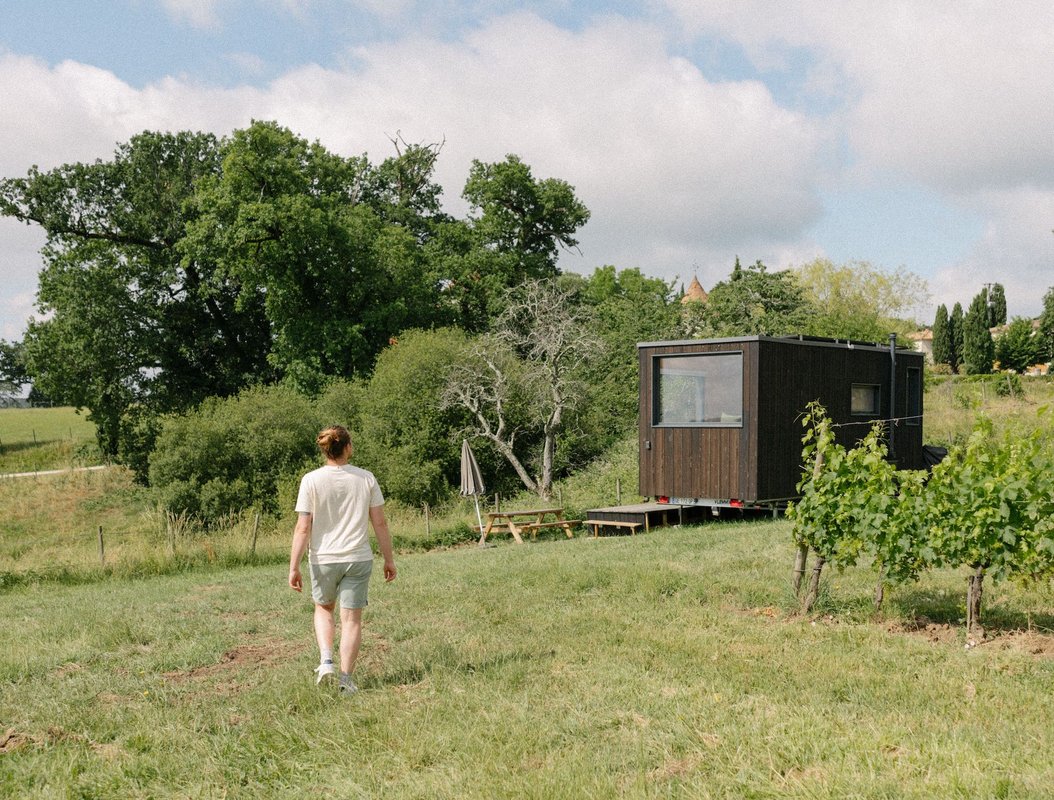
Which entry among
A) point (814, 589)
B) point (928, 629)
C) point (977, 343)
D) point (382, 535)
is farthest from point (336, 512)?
point (977, 343)

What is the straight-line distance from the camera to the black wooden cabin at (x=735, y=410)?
1403cm

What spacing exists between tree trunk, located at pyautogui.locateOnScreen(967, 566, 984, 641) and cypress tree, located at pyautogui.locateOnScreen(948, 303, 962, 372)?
6438cm

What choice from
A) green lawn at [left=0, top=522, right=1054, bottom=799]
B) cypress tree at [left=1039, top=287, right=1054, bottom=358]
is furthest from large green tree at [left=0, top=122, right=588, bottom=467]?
cypress tree at [left=1039, top=287, right=1054, bottom=358]

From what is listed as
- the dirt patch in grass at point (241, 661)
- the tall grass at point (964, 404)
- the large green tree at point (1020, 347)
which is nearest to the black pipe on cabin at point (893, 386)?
the tall grass at point (964, 404)

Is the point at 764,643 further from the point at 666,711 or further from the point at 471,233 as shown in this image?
the point at 471,233

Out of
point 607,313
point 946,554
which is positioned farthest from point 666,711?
point 607,313

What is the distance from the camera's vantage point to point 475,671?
17.1 feet

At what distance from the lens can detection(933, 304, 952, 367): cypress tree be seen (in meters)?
65.2

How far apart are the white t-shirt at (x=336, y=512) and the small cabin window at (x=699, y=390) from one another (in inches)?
392

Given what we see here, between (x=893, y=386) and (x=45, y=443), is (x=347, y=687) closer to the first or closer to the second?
(x=893, y=386)

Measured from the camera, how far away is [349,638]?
4988mm

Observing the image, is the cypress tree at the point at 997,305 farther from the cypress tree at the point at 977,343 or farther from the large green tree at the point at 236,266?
the large green tree at the point at 236,266

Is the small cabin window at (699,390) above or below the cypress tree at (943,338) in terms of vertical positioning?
below

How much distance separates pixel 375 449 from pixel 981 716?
2116cm
